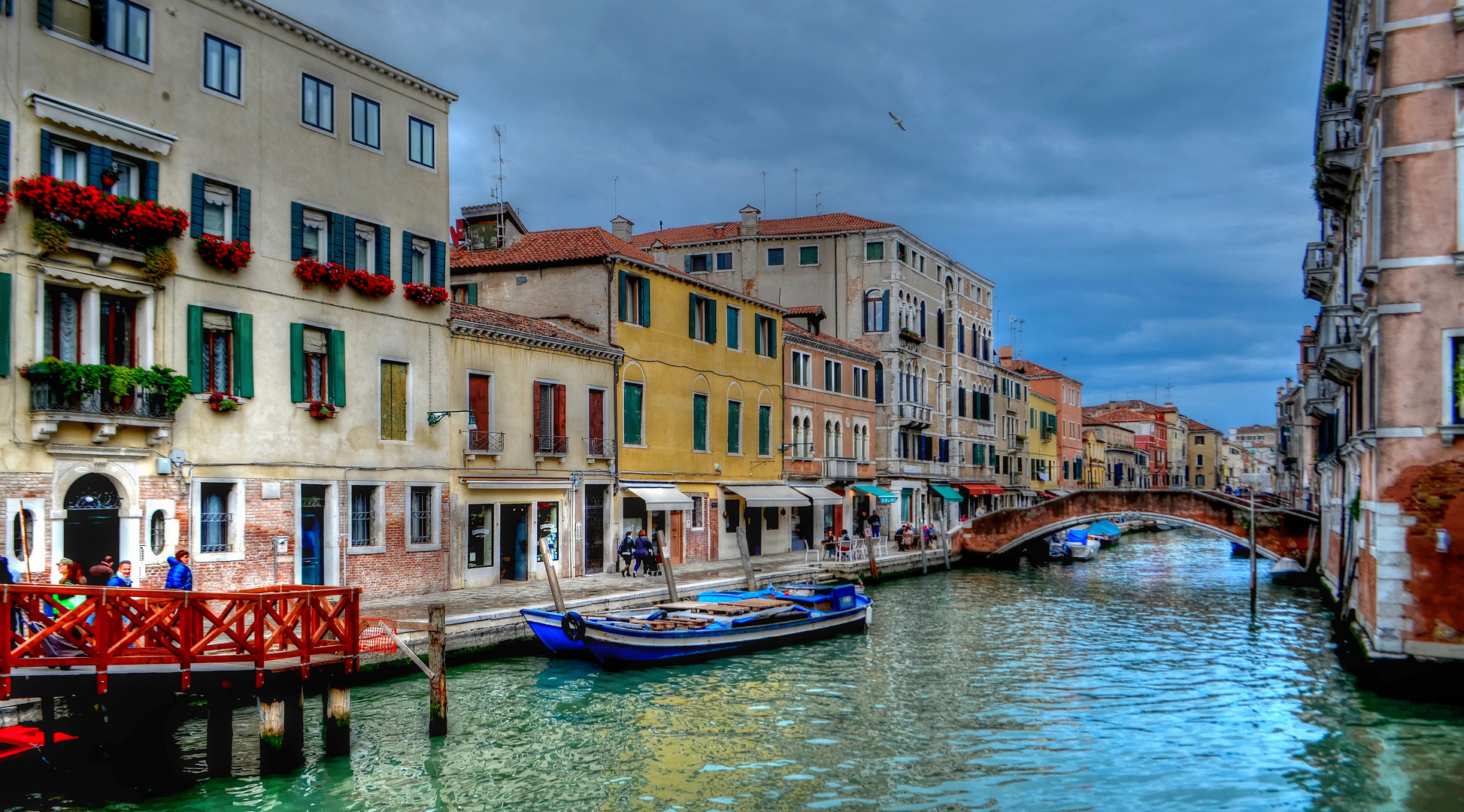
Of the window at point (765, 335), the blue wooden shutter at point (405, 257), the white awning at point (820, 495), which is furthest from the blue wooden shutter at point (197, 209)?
the white awning at point (820, 495)

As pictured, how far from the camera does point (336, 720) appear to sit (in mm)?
12031

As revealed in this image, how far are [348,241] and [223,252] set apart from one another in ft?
9.39

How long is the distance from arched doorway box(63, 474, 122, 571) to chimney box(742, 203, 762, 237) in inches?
1236

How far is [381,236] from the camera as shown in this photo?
20766mm

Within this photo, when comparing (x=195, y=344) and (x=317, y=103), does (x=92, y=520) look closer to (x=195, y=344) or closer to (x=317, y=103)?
(x=195, y=344)

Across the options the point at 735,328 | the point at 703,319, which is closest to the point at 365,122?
the point at 703,319

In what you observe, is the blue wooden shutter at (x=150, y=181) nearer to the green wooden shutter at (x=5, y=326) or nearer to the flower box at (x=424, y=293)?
the green wooden shutter at (x=5, y=326)

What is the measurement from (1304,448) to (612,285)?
141 ft

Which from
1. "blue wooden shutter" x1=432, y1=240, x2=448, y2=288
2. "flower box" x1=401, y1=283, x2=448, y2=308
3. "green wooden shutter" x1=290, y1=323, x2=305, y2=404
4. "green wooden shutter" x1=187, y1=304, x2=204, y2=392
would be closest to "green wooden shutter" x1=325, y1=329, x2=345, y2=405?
"green wooden shutter" x1=290, y1=323, x2=305, y2=404

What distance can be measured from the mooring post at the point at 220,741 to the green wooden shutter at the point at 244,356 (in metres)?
7.71

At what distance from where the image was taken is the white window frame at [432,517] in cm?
2103

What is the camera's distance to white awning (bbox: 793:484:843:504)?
36000mm

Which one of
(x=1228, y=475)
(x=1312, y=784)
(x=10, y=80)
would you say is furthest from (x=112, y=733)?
(x=1228, y=475)

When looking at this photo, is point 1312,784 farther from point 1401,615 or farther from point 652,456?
point 652,456
